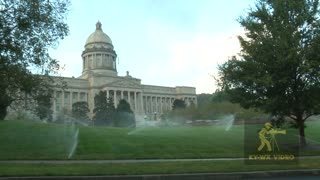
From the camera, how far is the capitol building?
506 feet

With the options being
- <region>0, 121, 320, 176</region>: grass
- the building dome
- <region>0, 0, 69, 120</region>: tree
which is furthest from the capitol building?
<region>0, 0, 69, 120</region>: tree

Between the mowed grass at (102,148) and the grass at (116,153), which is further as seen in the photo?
the mowed grass at (102,148)

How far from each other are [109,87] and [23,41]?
136 metres

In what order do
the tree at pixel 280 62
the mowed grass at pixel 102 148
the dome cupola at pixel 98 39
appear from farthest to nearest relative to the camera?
the dome cupola at pixel 98 39 → the tree at pixel 280 62 → the mowed grass at pixel 102 148

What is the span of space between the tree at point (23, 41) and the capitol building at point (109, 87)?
12757 centimetres

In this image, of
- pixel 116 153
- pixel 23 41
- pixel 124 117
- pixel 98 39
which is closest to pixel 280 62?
pixel 116 153

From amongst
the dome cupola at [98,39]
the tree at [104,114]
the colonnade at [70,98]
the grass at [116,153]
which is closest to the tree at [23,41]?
the grass at [116,153]

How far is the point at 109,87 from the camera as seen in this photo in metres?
152

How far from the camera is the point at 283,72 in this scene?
25.6 meters

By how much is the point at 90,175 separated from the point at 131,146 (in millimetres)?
12536

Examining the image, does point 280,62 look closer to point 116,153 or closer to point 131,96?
point 116,153

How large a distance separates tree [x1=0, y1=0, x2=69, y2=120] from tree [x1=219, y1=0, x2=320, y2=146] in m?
13.0

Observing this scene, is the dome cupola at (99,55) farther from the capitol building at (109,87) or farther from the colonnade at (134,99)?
the colonnade at (134,99)

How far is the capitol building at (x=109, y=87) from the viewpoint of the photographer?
506 feet
